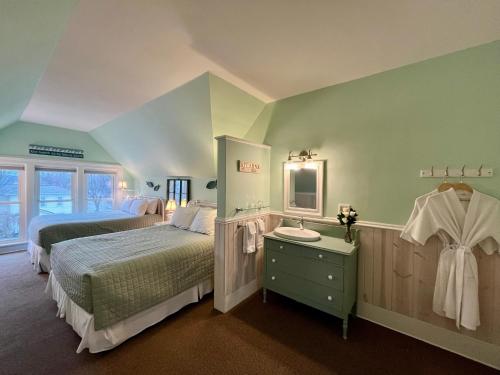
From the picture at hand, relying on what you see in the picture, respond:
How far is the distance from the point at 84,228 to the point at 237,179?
301 cm

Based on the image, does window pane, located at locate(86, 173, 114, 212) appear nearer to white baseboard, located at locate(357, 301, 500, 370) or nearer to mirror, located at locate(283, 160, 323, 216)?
mirror, located at locate(283, 160, 323, 216)

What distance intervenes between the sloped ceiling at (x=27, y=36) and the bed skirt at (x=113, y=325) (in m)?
2.09

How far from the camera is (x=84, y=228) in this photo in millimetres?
3602

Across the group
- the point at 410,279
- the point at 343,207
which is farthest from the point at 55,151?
the point at 410,279

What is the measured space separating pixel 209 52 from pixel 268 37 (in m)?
0.54

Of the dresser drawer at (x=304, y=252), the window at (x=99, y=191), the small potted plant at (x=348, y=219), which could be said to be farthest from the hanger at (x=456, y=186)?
the window at (x=99, y=191)

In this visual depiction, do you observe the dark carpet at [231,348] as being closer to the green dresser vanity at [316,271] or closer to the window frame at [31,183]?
the green dresser vanity at [316,271]

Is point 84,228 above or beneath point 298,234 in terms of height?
beneath

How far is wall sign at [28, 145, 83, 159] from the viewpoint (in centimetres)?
437

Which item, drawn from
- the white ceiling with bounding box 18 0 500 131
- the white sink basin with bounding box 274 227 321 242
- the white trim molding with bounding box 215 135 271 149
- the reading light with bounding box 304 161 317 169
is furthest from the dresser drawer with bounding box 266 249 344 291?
the white ceiling with bounding box 18 0 500 131

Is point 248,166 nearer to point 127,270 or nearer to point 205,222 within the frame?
point 205,222

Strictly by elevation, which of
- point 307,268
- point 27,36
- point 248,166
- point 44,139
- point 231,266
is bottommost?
point 231,266

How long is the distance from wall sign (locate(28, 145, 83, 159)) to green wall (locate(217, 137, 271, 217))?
14.7 ft

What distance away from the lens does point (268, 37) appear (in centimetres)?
163
